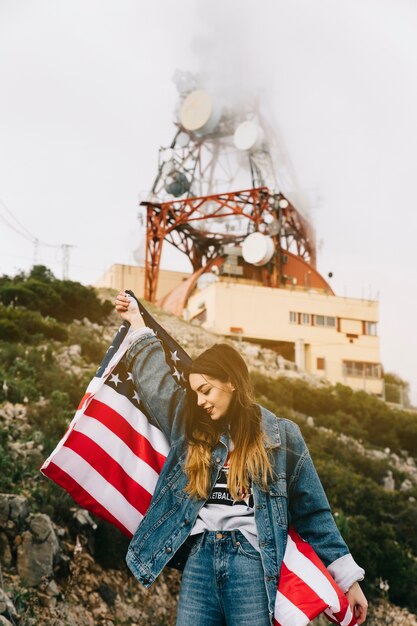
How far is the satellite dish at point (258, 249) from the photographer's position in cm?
3161

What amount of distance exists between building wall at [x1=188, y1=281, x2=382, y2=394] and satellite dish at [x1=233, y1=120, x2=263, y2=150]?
33.7 ft

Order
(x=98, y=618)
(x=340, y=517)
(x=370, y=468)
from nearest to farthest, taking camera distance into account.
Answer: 1. (x=98, y=618)
2. (x=340, y=517)
3. (x=370, y=468)

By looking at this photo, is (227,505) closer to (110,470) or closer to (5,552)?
(110,470)

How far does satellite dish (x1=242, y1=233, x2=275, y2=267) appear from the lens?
31609 millimetres

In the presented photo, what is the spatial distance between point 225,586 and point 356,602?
1.78 ft

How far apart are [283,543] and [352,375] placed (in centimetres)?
2545

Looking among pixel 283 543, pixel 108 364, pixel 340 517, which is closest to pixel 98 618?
pixel 108 364

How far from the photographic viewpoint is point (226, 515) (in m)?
2.71

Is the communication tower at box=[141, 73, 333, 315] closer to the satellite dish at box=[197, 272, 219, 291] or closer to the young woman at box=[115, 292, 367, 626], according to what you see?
the satellite dish at box=[197, 272, 219, 291]

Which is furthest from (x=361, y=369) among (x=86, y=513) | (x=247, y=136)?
(x=86, y=513)

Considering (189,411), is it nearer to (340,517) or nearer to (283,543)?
(283,543)

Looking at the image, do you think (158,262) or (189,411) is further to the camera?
(158,262)

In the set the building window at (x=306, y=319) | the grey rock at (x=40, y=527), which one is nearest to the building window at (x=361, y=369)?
the building window at (x=306, y=319)

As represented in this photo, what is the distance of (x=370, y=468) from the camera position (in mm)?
14055
